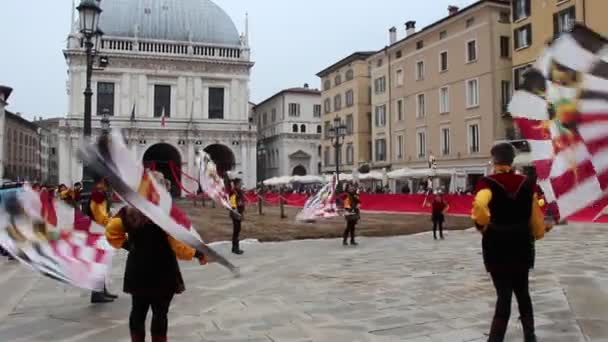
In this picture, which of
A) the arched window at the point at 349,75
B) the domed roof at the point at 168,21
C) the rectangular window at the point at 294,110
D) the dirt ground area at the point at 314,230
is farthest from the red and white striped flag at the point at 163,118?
the dirt ground area at the point at 314,230

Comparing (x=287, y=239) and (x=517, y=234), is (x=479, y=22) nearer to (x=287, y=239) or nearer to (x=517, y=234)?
(x=287, y=239)

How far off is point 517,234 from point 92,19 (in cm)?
1084

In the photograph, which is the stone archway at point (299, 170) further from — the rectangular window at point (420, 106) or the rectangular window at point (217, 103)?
the rectangular window at point (420, 106)

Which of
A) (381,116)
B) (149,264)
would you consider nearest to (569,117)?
(149,264)

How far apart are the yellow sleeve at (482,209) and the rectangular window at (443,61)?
125 ft

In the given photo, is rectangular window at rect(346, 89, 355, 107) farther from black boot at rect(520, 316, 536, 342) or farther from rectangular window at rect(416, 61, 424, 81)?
black boot at rect(520, 316, 536, 342)

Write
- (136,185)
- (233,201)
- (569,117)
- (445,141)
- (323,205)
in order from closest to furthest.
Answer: (569,117) → (136,185) → (233,201) → (323,205) → (445,141)

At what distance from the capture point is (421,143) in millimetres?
43969

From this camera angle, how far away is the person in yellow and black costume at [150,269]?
14.7ft

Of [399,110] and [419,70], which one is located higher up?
[419,70]

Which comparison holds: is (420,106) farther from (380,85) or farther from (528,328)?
(528,328)

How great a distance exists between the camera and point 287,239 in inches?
645

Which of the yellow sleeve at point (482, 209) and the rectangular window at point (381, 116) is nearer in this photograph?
the yellow sleeve at point (482, 209)

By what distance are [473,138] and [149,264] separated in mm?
36321
